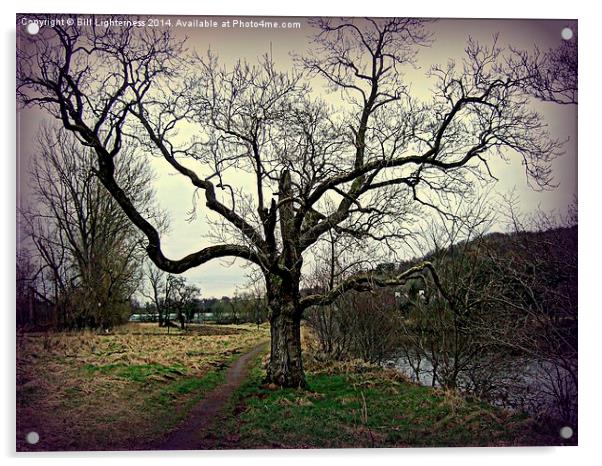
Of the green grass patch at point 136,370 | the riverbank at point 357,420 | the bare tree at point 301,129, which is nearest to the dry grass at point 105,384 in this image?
the green grass patch at point 136,370

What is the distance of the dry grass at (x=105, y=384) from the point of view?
16.6ft

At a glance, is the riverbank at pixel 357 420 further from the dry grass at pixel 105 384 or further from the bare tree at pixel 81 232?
the bare tree at pixel 81 232

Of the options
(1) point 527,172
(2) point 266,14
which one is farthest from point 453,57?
(2) point 266,14

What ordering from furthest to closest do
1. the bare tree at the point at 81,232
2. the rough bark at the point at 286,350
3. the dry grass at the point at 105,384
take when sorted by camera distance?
the rough bark at the point at 286,350 → the bare tree at the point at 81,232 → the dry grass at the point at 105,384

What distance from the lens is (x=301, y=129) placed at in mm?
5480

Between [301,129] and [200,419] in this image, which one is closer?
[200,419]

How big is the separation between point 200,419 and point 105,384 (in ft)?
3.06

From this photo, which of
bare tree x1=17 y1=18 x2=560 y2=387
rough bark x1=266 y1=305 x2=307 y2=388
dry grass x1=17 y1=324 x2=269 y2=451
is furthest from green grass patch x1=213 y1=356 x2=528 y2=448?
dry grass x1=17 y1=324 x2=269 y2=451

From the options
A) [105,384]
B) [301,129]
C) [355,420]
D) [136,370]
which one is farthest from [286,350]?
[301,129]

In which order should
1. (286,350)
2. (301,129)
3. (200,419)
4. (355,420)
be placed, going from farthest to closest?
(286,350), (301,129), (355,420), (200,419)

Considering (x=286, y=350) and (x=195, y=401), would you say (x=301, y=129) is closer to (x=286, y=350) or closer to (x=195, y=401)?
(x=286, y=350)

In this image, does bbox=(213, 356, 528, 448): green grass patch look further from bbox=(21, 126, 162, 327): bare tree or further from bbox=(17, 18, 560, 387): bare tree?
bbox=(21, 126, 162, 327): bare tree

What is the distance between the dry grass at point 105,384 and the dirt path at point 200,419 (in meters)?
0.09

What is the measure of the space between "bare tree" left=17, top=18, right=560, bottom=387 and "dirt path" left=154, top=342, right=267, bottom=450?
1.41 ft
